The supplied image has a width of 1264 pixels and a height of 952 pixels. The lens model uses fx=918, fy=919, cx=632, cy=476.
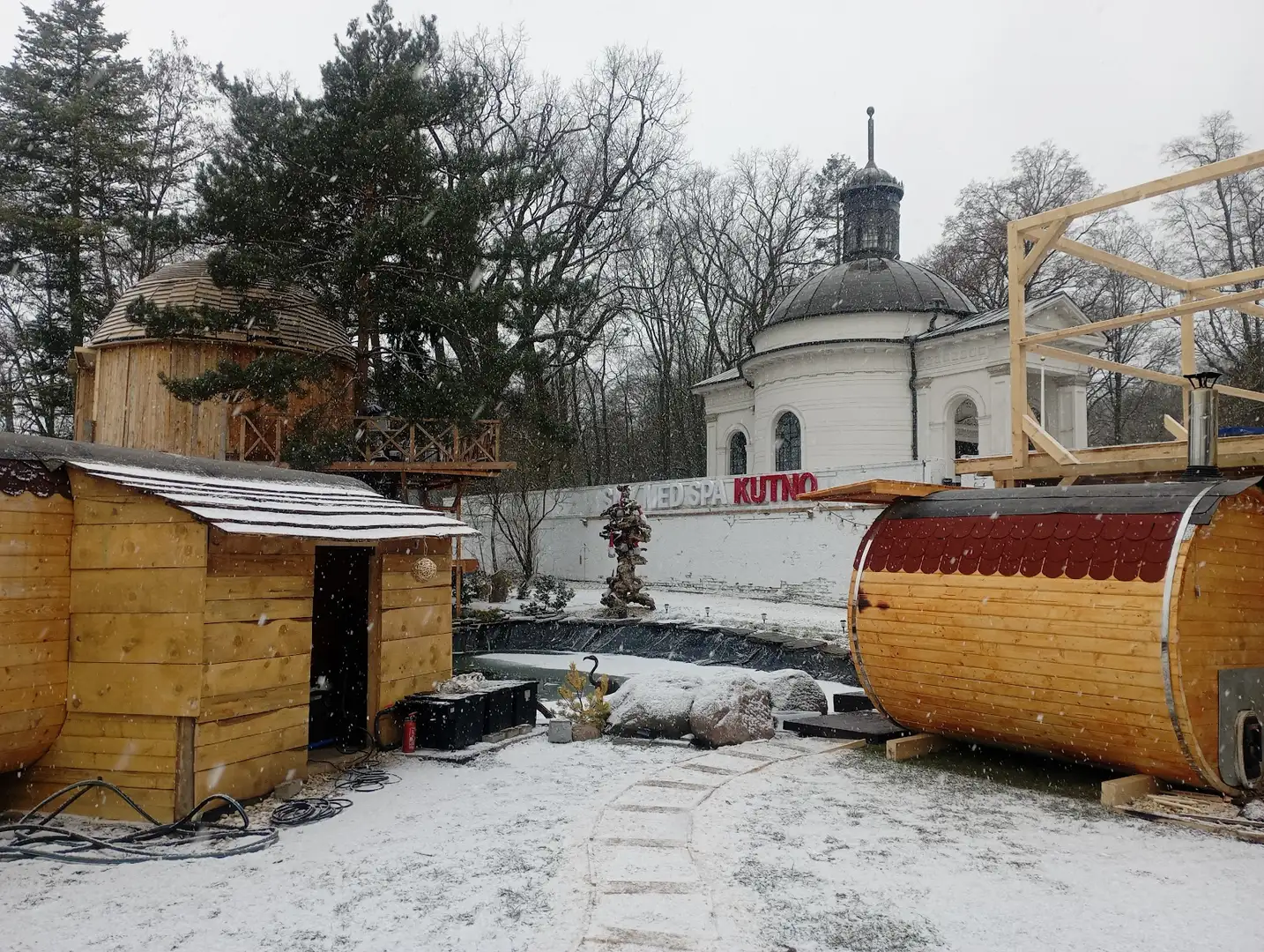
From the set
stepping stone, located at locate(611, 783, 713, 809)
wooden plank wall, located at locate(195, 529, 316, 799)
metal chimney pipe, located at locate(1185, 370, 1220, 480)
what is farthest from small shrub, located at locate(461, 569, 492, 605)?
metal chimney pipe, located at locate(1185, 370, 1220, 480)

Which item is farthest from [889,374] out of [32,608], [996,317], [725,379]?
[32,608]

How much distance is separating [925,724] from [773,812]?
2451 millimetres

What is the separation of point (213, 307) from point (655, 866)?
19.9m

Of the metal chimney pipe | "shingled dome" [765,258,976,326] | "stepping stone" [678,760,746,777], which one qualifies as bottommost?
"stepping stone" [678,760,746,777]

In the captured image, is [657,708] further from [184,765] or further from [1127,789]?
[184,765]

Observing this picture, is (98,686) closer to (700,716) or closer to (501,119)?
(700,716)

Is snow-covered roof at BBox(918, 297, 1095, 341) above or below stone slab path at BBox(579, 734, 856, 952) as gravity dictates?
above

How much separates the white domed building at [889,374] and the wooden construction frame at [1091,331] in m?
14.1

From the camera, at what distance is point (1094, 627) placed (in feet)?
23.8

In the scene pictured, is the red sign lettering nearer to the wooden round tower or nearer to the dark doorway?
the wooden round tower

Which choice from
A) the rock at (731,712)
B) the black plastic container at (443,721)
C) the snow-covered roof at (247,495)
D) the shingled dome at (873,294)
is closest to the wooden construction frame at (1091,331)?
the rock at (731,712)

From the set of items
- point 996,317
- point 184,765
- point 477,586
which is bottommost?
point 184,765

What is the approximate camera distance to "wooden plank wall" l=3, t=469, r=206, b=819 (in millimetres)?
6816

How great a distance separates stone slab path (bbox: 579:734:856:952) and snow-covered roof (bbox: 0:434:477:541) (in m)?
3.24
